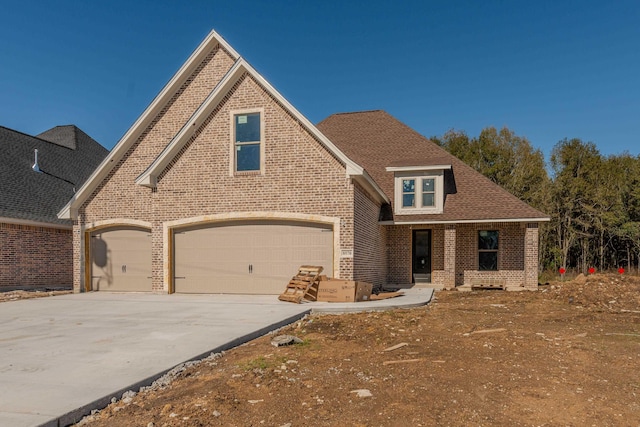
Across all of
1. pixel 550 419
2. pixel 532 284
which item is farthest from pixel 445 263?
pixel 550 419

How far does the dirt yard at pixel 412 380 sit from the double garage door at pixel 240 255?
4.49 meters

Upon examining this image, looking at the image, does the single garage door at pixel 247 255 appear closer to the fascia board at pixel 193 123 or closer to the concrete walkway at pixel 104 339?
the concrete walkway at pixel 104 339

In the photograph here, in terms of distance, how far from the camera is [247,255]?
45.1 feet

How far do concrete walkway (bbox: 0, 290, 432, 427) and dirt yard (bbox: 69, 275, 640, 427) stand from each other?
0.34m

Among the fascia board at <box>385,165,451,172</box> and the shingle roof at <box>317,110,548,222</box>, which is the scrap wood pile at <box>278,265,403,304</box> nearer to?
the shingle roof at <box>317,110,548,222</box>

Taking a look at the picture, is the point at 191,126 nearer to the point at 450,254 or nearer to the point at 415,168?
the point at 415,168

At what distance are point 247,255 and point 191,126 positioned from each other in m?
4.79

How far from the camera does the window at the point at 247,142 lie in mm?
13617

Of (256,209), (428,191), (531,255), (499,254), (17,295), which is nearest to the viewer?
(256,209)

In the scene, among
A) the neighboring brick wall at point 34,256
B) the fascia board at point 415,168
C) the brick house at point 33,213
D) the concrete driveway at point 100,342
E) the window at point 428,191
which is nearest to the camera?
the concrete driveway at point 100,342

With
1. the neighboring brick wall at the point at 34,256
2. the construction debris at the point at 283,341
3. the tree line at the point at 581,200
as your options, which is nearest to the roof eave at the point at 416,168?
the construction debris at the point at 283,341

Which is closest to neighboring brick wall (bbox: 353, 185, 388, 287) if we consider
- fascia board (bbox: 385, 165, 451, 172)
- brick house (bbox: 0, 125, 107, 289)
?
fascia board (bbox: 385, 165, 451, 172)

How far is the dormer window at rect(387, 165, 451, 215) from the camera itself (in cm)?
1670

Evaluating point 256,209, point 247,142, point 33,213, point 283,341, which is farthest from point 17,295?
point 283,341
